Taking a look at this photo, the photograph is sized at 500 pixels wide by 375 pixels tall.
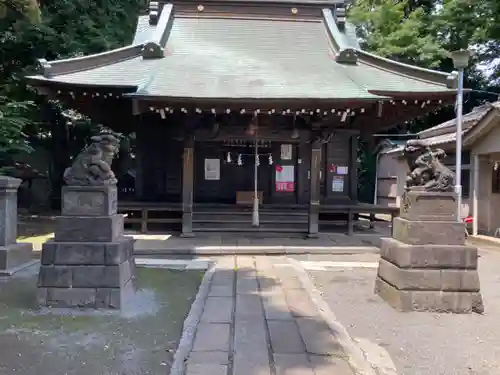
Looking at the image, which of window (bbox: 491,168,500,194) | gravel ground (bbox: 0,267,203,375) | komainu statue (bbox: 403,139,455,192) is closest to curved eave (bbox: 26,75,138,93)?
gravel ground (bbox: 0,267,203,375)

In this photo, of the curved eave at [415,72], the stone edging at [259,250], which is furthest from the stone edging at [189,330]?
the curved eave at [415,72]

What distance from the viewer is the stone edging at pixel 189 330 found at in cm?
360

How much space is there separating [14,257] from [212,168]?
5.99m

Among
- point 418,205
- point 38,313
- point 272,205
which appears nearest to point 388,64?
point 272,205

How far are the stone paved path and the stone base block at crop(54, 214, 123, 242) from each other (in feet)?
4.95

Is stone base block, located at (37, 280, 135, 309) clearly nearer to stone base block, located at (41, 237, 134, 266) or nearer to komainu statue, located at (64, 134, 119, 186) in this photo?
stone base block, located at (41, 237, 134, 266)

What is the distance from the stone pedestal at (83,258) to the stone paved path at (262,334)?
3.95ft

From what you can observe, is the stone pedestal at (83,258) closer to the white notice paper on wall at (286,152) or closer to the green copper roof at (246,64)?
the green copper roof at (246,64)

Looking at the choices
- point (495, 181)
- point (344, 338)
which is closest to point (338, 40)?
point (495, 181)

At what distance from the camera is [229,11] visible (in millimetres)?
14531

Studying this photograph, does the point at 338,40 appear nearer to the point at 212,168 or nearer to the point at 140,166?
the point at 212,168

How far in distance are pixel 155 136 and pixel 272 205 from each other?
12.5 ft

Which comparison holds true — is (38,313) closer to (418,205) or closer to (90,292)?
(90,292)

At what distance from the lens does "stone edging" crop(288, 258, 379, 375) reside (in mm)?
3641
